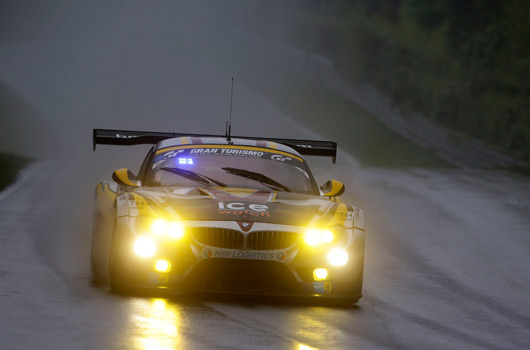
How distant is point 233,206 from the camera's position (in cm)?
770

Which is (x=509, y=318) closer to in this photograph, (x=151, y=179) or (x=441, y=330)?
(x=441, y=330)

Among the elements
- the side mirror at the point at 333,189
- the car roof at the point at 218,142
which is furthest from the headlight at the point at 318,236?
the car roof at the point at 218,142

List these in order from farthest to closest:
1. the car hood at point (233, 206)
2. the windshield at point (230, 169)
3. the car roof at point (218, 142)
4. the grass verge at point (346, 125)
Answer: the grass verge at point (346, 125)
the car roof at point (218, 142)
the windshield at point (230, 169)
the car hood at point (233, 206)

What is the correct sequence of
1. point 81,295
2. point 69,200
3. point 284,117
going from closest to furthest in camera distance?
point 81,295, point 69,200, point 284,117

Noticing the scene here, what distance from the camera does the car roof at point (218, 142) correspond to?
9.52 metres

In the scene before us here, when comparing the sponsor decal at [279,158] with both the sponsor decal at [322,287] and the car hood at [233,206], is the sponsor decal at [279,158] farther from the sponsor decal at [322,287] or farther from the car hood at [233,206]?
the sponsor decal at [322,287]

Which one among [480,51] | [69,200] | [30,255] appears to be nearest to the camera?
[30,255]

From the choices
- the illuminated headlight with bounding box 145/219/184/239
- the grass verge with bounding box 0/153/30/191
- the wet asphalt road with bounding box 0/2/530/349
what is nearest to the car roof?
the wet asphalt road with bounding box 0/2/530/349

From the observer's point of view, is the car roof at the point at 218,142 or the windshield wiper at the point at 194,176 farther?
the car roof at the point at 218,142

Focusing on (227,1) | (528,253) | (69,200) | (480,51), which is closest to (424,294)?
(528,253)

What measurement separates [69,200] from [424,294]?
6865 millimetres

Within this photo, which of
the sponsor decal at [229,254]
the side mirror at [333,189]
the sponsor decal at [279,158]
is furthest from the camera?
the sponsor decal at [279,158]

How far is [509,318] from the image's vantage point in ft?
26.0

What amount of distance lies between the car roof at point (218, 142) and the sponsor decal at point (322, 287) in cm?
226
